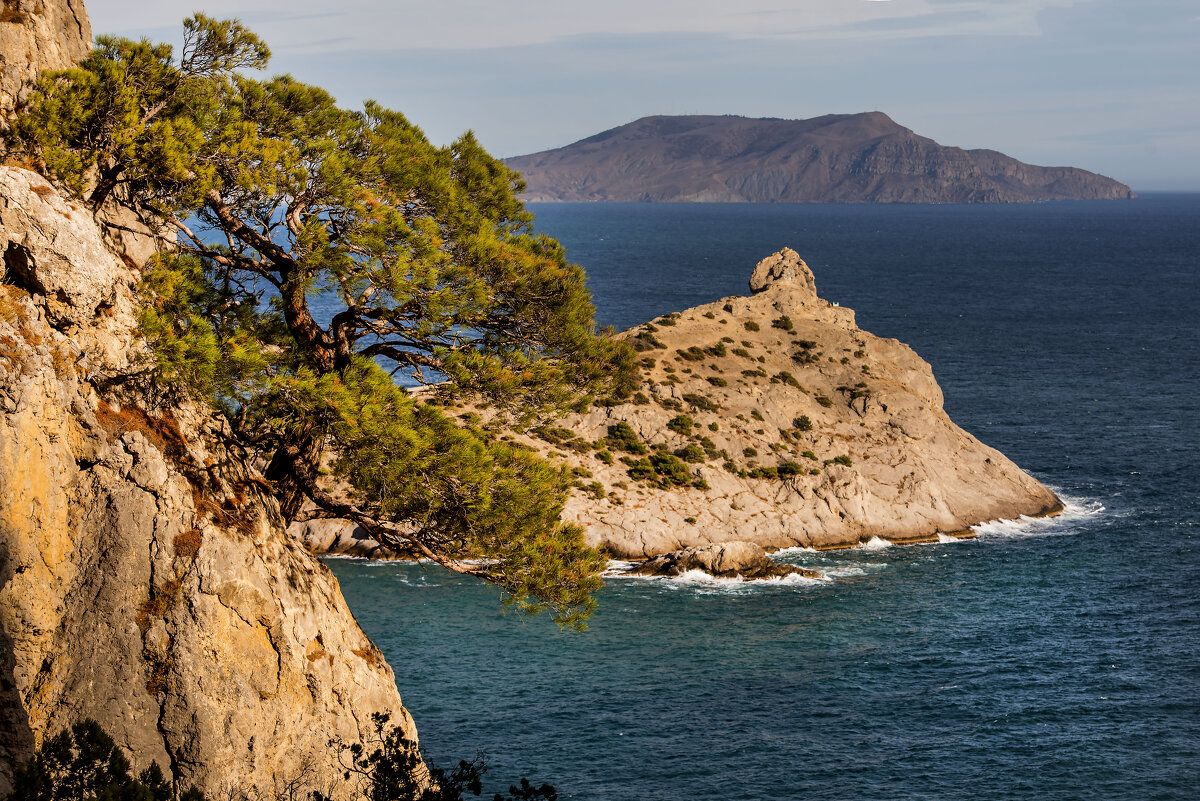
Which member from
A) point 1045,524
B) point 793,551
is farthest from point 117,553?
point 1045,524

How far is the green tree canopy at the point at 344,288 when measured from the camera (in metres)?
21.3

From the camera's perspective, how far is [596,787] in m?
42.7

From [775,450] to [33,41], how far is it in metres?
72.5

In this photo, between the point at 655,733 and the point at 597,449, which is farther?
the point at 597,449

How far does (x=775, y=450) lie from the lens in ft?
288

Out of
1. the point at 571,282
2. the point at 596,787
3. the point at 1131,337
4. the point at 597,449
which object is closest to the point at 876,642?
the point at 596,787

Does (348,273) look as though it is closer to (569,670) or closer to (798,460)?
(569,670)

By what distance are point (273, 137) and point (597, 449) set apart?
62.8 m

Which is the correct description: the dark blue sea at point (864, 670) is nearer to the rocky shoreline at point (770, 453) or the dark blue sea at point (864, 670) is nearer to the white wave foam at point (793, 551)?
the white wave foam at point (793, 551)

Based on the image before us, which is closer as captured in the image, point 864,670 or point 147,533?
point 147,533

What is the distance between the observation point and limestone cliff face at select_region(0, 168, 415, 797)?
18.9 metres

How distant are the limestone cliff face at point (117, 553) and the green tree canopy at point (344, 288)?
1282 millimetres

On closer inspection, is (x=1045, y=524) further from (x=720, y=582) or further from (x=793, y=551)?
(x=720, y=582)

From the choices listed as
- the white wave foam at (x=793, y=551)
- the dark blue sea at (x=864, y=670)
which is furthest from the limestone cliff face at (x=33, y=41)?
the white wave foam at (x=793, y=551)
